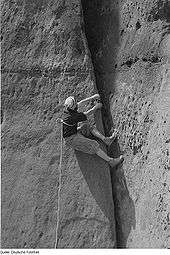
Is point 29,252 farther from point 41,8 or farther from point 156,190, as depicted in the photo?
point 41,8

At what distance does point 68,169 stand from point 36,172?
1.28ft

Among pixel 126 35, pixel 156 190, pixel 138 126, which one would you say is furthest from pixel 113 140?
pixel 126 35

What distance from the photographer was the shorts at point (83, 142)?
19.0 feet

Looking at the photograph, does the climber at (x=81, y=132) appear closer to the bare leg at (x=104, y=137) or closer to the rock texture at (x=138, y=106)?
the bare leg at (x=104, y=137)

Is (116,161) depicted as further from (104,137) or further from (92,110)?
(92,110)

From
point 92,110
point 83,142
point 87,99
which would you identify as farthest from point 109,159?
point 87,99

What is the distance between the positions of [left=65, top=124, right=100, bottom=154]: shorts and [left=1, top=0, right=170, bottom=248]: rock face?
12cm

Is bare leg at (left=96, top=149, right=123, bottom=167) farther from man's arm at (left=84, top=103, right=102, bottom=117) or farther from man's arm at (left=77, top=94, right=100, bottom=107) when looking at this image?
man's arm at (left=77, top=94, right=100, bottom=107)

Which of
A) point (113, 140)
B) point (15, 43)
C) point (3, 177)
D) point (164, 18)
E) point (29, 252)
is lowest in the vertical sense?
point (29, 252)

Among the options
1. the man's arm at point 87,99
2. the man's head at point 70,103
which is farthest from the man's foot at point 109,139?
the man's head at point 70,103

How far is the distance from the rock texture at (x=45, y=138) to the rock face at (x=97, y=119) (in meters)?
0.01

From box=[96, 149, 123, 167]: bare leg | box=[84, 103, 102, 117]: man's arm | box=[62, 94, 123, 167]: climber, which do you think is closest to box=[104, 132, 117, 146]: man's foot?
box=[62, 94, 123, 167]: climber

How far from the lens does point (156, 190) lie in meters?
5.51

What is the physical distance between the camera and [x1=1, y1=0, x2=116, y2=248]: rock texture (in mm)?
5828
